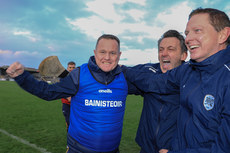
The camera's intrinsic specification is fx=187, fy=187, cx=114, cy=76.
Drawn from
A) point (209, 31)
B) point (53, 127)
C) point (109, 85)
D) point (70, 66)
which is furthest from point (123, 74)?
point (70, 66)

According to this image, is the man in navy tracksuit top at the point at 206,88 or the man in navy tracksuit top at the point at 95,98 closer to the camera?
the man in navy tracksuit top at the point at 206,88

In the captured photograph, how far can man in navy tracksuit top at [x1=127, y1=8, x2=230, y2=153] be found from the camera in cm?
116

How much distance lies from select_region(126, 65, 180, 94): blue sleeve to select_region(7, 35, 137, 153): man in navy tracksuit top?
0.20 m

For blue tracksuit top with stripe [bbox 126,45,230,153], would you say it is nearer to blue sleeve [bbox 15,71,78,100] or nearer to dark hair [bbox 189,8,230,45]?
dark hair [bbox 189,8,230,45]

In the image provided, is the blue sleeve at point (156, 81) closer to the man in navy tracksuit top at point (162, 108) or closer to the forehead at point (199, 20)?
the man in navy tracksuit top at point (162, 108)

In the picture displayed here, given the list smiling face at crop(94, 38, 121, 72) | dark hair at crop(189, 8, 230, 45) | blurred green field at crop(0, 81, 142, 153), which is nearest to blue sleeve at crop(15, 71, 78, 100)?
smiling face at crop(94, 38, 121, 72)

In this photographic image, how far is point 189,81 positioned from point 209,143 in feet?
1.53

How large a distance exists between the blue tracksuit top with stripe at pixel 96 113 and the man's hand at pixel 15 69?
60 cm

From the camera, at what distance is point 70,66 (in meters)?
7.00

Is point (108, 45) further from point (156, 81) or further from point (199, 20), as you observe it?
point (199, 20)

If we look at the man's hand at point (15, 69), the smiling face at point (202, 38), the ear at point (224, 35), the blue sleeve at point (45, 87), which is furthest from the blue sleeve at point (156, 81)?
the man's hand at point (15, 69)

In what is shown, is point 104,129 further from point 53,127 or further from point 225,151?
point 53,127

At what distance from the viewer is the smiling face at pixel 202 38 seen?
4.53ft

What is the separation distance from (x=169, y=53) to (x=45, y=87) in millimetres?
1461
